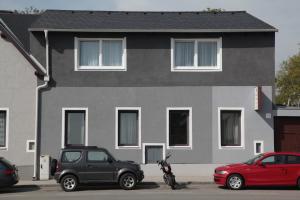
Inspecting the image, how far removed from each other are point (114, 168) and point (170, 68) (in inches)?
230

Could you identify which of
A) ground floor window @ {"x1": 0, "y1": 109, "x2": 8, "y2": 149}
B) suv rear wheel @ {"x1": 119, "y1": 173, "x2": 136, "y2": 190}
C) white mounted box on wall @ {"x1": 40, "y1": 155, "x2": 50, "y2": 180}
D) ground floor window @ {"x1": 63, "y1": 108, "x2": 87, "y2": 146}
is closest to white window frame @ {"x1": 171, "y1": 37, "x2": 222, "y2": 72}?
ground floor window @ {"x1": 63, "y1": 108, "x2": 87, "y2": 146}

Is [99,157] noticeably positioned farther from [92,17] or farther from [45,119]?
[92,17]

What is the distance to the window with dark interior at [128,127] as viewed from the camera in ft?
73.4

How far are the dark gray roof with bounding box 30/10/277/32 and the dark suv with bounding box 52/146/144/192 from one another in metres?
6.10

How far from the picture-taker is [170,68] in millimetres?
22469

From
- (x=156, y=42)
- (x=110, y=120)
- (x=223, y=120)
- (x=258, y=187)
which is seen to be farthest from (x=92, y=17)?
(x=258, y=187)

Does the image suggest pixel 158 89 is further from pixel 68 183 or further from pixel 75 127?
pixel 68 183

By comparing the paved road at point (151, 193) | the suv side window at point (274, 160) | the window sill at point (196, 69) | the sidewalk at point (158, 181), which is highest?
the window sill at point (196, 69)

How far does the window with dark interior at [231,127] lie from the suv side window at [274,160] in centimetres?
363

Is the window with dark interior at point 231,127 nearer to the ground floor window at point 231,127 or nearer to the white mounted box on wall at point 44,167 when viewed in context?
the ground floor window at point 231,127

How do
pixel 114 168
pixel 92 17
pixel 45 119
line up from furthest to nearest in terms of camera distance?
pixel 92 17
pixel 45 119
pixel 114 168

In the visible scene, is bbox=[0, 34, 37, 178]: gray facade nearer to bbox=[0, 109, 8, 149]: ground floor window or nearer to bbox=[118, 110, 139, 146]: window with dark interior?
bbox=[0, 109, 8, 149]: ground floor window

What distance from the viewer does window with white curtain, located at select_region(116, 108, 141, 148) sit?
22281 millimetres

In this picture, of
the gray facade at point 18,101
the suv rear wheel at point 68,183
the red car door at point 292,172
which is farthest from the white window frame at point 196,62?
the suv rear wheel at point 68,183
